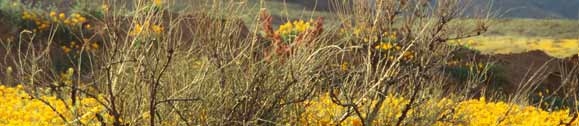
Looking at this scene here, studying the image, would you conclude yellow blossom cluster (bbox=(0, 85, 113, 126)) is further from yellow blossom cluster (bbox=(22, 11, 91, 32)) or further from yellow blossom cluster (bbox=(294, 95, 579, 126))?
yellow blossom cluster (bbox=(22, 11, 91, 32))

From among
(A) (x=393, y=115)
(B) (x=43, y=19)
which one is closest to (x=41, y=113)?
(A) (x=393, y=115)

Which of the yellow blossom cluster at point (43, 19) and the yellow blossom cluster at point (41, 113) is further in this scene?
the yellow blossom cluster at point (43, 19)

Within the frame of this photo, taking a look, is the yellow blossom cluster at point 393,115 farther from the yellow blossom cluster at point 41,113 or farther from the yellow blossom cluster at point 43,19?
the yellow blossom cluster at point 43,19

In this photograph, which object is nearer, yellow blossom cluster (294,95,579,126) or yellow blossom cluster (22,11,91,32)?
yellow blossom cluster (294,95,579,126)

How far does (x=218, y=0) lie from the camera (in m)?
4.07

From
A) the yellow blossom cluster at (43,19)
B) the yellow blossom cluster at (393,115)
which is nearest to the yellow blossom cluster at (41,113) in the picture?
the yellow blossom cluster at (393,115)

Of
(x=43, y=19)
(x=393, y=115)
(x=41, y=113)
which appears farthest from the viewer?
(x=43, y=19)

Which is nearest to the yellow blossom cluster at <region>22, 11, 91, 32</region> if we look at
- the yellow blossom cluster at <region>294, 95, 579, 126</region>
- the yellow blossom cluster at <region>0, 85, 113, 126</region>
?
the yellow blossom cluster at <region>0, 85, 113, 126</region>

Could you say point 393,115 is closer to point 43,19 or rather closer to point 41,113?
point 41,113

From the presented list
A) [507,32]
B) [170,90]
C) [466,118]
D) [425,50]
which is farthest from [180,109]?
[507,32]

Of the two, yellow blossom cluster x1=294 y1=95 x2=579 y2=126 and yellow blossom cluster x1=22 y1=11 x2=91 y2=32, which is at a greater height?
yellow blossom cluster x1=294 y1=95 x2=579 y2=126

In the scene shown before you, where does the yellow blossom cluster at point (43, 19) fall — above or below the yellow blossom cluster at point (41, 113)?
below

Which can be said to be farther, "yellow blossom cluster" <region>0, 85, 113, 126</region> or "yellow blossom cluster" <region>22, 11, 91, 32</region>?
"yellow blossom cluster" <region>22, 11, 91, 32</region>

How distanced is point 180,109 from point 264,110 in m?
0.40
